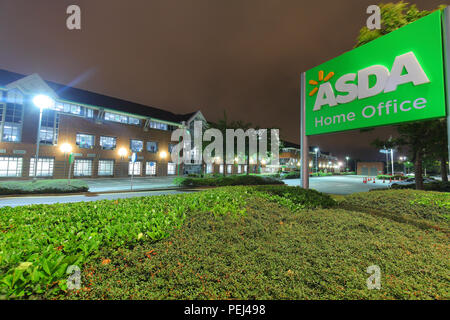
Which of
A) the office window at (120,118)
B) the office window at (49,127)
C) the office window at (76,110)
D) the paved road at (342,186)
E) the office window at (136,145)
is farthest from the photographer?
the office window at (136,145)

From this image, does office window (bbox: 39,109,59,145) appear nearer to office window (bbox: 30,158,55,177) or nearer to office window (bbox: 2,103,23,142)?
office window (bbox: 2,103,23,142)

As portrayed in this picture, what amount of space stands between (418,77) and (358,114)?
2168 millimetres

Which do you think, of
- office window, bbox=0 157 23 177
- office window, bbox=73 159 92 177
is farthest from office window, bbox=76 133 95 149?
office window, bbox=0 157 23 177

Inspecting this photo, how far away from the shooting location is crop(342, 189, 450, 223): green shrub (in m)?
6.29

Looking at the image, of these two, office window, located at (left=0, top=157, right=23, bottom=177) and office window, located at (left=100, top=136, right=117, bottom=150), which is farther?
office window, located at (left=100, top=136, right=117, bottom=150)

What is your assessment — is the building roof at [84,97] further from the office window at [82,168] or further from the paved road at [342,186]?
the paved road at [342,186]

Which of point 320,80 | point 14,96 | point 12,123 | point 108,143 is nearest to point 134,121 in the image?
point 108,143

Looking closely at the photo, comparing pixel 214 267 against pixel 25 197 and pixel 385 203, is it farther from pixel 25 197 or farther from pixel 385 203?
pixel 25 197

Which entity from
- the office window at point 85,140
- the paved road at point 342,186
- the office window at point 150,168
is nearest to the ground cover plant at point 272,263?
the paved road at point 342,186

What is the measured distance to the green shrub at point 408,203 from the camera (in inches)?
247

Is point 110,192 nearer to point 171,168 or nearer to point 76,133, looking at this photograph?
point 76,133

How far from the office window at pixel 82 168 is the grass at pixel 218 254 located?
2511 centimetres

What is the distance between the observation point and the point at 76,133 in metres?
26.2

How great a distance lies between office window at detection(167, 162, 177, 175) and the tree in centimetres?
3121
